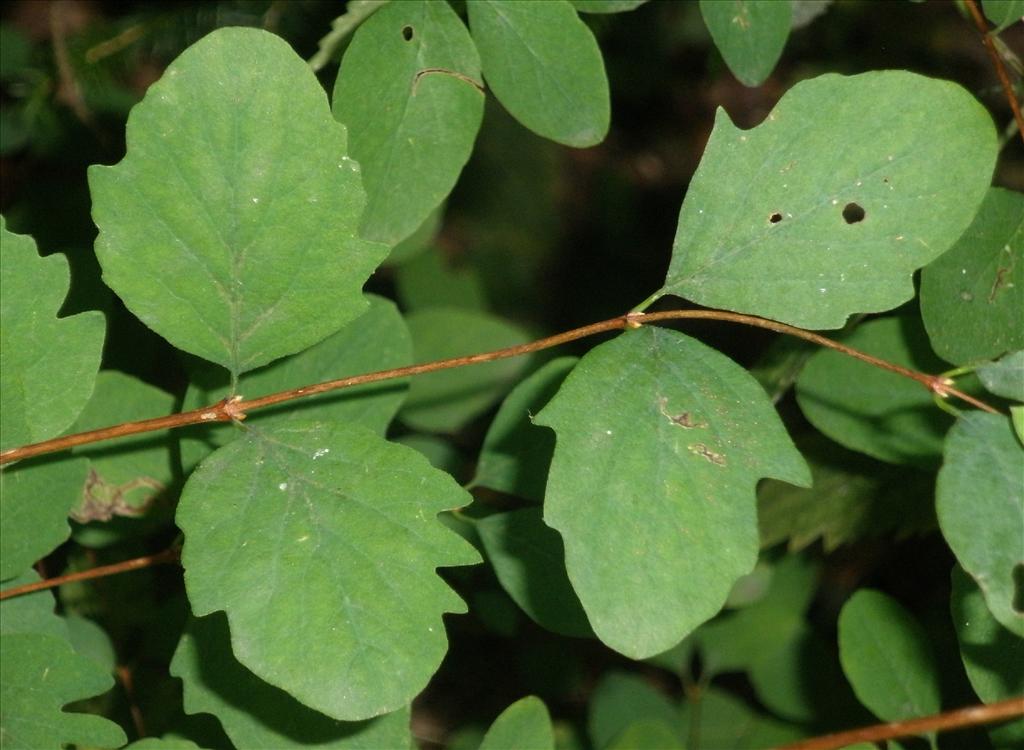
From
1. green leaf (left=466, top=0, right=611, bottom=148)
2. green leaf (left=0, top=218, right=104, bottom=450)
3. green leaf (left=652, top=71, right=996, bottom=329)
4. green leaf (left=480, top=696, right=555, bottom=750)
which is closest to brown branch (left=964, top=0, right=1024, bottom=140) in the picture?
green leaf (left=652, top=71, right=996, bottom=329)

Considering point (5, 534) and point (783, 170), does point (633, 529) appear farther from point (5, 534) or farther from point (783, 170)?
point (5, 534)

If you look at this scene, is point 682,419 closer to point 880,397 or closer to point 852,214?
point 880,397

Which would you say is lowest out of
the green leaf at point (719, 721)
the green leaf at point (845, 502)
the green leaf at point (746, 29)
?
the green leaf at point (719, 721)

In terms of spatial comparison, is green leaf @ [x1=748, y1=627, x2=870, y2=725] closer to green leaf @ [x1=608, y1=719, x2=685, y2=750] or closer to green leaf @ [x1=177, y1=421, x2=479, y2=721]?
green leaf @ [x1=608, y1=719, x2=685, y2=750]

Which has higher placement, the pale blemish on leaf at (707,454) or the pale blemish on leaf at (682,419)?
the pale blemish on leaf at (682,419)

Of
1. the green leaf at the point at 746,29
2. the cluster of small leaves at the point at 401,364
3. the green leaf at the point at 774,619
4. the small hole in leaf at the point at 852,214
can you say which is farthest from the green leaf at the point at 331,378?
the green leaf at the point at 774,619

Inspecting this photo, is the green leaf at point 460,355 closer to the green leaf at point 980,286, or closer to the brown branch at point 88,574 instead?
the brown branch at point 88,574

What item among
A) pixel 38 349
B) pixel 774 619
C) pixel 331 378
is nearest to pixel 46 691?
pixel 38 349
